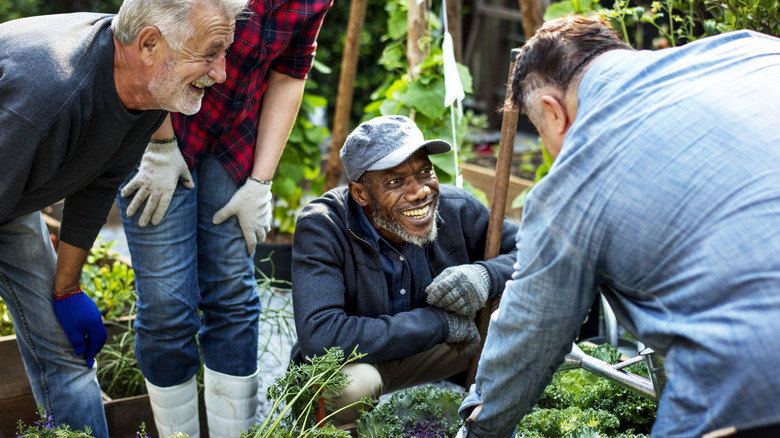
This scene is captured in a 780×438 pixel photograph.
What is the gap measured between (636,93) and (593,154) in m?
0.14

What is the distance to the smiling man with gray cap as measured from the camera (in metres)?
Result: 2.31

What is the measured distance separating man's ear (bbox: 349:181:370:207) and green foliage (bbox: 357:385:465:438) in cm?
68

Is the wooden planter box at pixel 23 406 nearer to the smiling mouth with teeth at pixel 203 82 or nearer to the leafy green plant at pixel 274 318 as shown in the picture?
the leafy green plant at pixel 274 318

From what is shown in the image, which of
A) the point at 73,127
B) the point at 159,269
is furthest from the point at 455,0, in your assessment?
the point at 73,127

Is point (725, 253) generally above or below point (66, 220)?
above

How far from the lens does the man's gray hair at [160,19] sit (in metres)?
1.71

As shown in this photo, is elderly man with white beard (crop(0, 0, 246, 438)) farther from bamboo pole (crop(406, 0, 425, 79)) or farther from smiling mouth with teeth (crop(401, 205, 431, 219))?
bamboo pole (crop(406, 0, 425, 79))

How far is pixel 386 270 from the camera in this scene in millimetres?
2494

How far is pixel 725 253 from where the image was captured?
1.18 meters

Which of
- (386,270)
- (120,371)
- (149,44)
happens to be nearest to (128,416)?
(120,371)

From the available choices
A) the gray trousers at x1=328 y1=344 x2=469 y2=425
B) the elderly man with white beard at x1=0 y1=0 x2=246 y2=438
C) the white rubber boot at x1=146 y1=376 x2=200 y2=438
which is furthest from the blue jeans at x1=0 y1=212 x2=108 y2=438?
the gray trousers at x1=328 y1=344 x2=469 y2=425

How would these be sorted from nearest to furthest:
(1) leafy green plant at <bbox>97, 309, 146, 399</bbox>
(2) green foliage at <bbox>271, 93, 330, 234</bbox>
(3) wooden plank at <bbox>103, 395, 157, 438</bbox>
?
(3) wooden plank at <bbox>103, 395, 157, 438</bbox>, (1) leafy green plant at <bbox>97, 309, 146, 399</bbox>, (2) green foliage at <bbox>271, 93, 330, 234</bbox>

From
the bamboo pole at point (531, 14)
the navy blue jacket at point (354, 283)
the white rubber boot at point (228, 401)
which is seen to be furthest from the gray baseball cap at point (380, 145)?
the bamboo pole at point (531, 14)

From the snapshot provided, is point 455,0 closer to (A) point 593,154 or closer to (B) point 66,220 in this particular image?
(B) point 66,220
